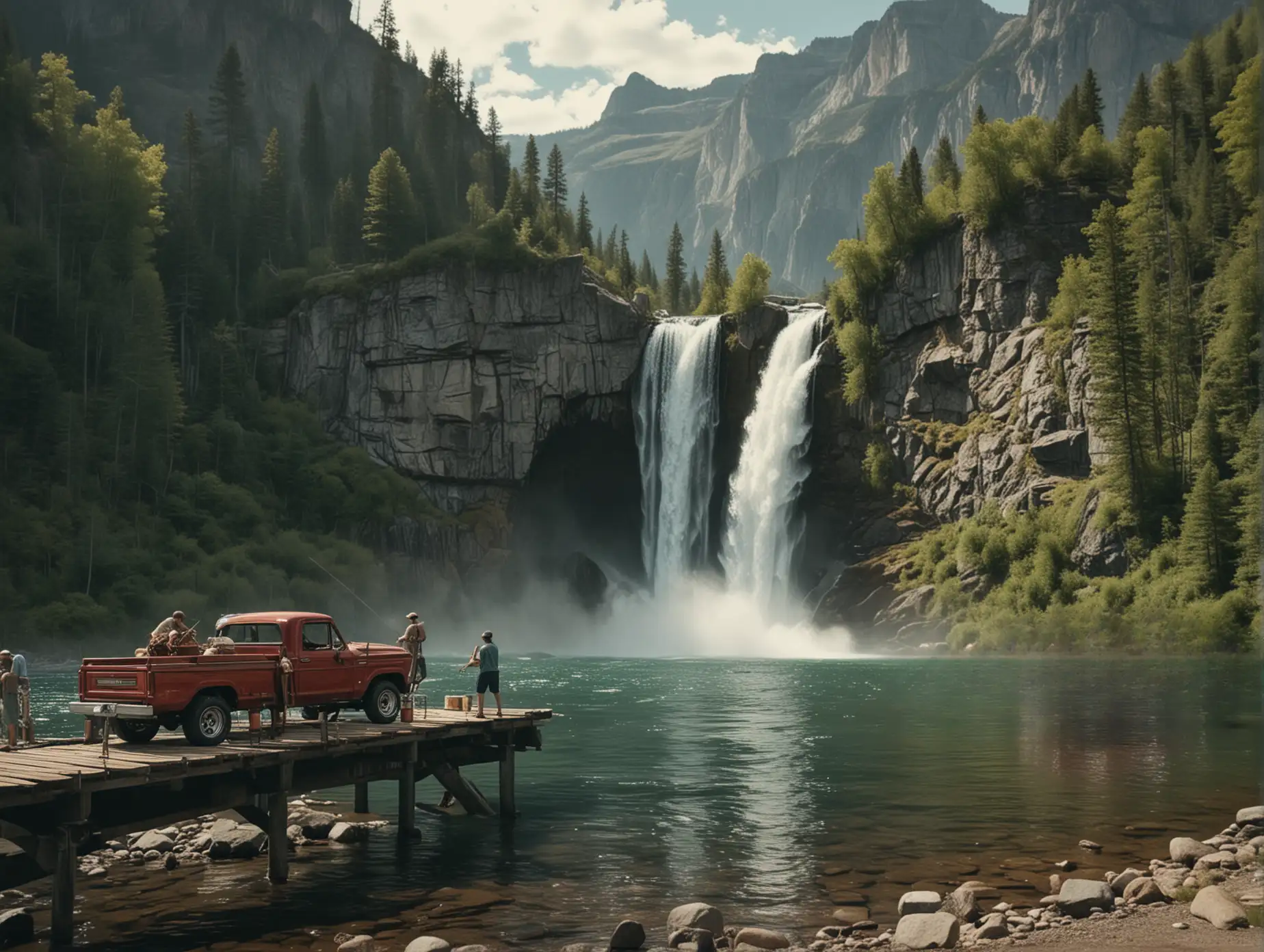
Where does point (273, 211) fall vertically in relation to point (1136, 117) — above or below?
below

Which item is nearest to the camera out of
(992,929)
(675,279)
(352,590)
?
(992,929)

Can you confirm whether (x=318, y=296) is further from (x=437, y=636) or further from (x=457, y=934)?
(x=457, y=934)

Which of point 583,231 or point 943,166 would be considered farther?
point 583,231

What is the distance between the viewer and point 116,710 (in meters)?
21.2

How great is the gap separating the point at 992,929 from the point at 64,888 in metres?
13.6

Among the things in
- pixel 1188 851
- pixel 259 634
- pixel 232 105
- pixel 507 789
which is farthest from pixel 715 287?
pixel 1188 851

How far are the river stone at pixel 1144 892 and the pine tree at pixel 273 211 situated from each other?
114 m

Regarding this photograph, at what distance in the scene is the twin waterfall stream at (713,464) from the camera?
9650 centimetres

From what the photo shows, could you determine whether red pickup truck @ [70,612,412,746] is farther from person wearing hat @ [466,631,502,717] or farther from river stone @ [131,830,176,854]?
river stone @ [131,830,176,854]

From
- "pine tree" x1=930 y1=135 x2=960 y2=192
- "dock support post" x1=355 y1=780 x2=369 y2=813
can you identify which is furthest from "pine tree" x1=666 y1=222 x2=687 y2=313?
"dock support post" x1=355 y1=780 x2=369 y2=813

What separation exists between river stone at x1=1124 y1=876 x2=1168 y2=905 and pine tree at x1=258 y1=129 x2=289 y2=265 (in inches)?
4499

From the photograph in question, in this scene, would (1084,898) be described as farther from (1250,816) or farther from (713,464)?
(713,464)

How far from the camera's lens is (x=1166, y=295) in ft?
288

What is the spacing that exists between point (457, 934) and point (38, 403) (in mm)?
80663
